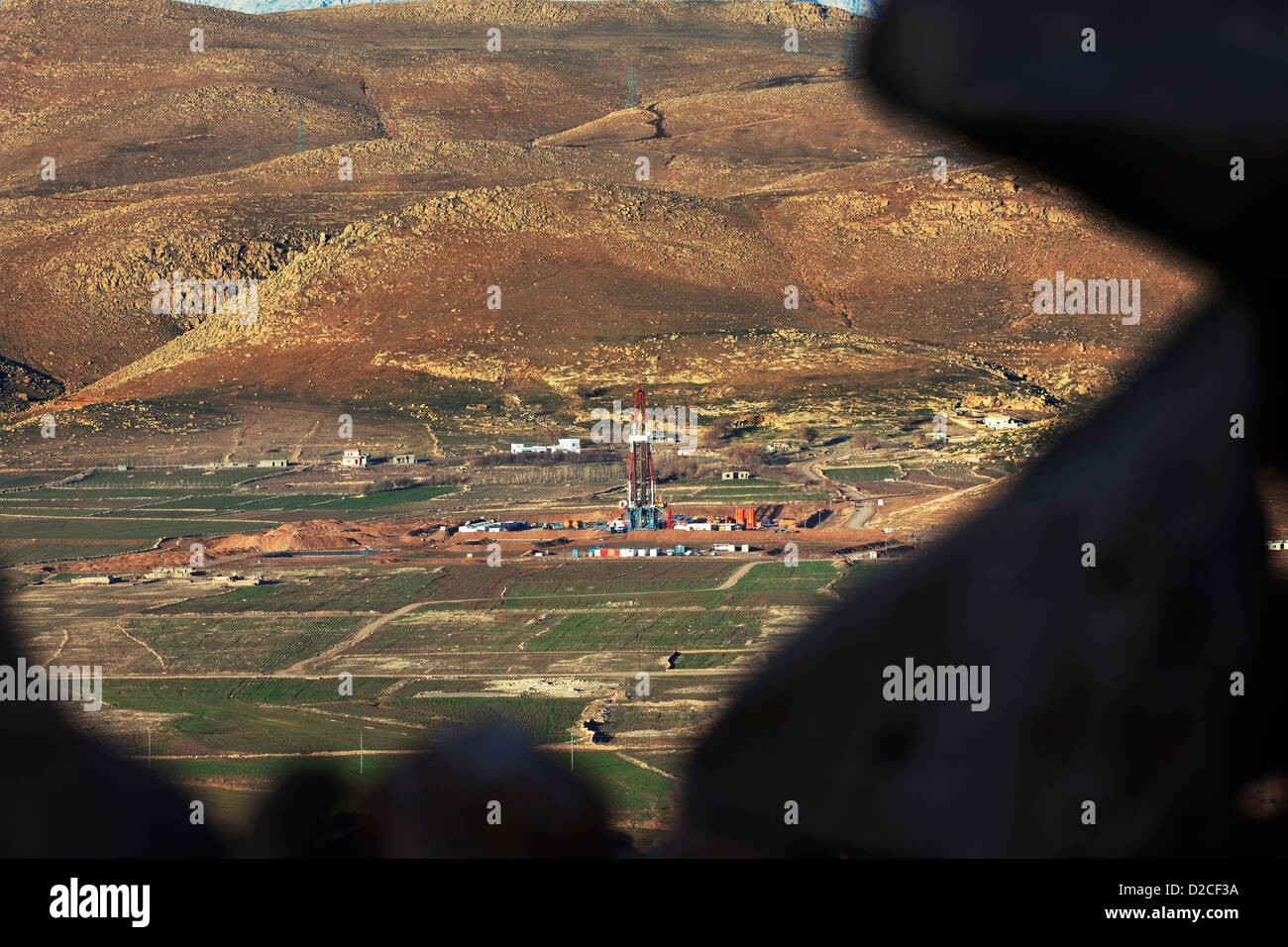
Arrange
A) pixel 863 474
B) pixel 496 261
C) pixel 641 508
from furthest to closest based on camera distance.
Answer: pixel 496 261, pixel 863 474, pixel 641 508

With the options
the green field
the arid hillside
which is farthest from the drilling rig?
the arid hillside

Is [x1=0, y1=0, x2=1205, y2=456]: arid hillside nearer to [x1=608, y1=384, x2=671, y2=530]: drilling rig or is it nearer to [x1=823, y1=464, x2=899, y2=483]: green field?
[x1=823, y1=464, x2=899, y2=483]: green field

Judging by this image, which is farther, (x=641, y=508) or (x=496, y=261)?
(x=496, y=261)

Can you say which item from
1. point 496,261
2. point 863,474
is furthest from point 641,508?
point 496,261

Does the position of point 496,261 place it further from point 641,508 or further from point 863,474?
point 641,508

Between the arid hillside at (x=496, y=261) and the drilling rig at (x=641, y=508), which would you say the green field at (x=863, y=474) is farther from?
the arid hillside at (x=496, y=261)

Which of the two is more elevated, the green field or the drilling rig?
the green field

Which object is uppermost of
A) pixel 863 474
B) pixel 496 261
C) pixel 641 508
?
pixel 496 261

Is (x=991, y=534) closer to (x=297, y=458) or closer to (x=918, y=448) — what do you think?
(x=918, y=448)

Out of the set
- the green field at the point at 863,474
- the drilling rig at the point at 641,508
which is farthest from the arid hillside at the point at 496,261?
the drilling rig at the point at 641,508

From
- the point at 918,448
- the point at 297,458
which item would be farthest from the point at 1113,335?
the point at 297,458

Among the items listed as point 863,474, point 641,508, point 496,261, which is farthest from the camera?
point 496,261
